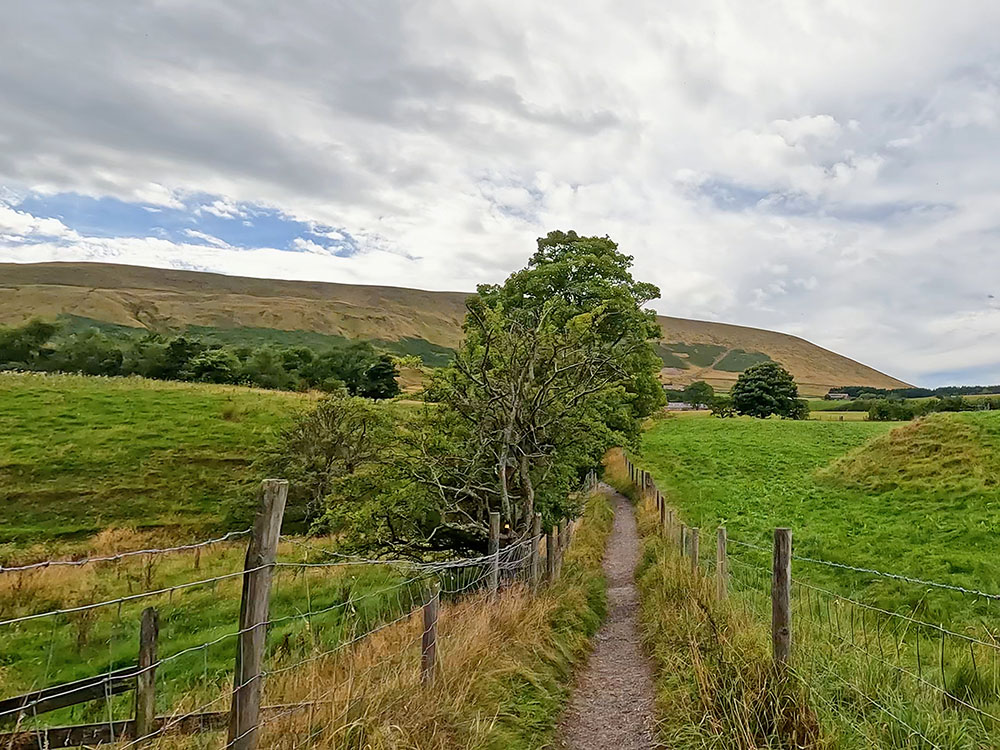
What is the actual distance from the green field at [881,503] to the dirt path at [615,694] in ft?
12.0

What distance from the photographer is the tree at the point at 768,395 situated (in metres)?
74.8

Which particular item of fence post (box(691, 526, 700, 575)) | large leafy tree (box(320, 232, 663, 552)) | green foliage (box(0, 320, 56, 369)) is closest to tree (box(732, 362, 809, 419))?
large leafy tree (box(320, 232, 663, 552))

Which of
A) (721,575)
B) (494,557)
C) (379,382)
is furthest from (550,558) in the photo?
(379,382)

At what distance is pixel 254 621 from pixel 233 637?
10.7m

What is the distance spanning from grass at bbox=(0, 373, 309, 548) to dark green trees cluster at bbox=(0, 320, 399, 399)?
56.8 ft

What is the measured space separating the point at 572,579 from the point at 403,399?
5.30 m

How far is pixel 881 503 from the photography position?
18.1 metres

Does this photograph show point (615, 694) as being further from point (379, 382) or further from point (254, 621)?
point (379, 382)

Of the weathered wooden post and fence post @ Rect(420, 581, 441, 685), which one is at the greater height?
fence post @ Rect(420, 581, 441, 685)

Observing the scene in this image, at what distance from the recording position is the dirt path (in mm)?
5840

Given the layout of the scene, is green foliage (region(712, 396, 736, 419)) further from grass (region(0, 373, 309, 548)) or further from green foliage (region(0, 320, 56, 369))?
green foliage (region(0, 320, 56, 369))

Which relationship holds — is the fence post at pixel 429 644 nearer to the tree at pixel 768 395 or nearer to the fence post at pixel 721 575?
the fence post at pixel 721 575

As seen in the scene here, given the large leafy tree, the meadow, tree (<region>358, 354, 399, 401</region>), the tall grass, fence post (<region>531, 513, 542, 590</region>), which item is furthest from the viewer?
tree (<region>358, 354, 399, 401</region>)

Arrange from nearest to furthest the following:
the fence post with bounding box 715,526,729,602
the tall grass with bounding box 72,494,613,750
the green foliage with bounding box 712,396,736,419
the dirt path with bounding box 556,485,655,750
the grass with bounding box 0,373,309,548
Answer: the tall grass with bounding box 72,494,613,750, the dirt path with bounding box 556,485,655,750, the fence post with bounding box 715,526,729,602, the grass with bounding box 0,373,309,548, the green foliage with bounding box 712,396,736,419
